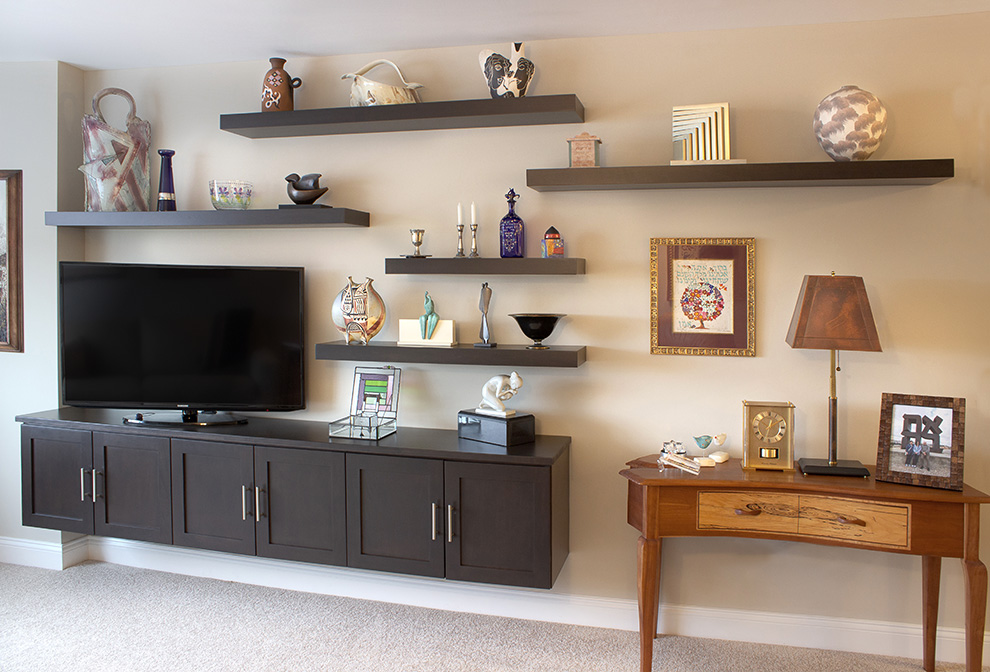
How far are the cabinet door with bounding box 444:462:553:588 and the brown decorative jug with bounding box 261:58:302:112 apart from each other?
1767mm

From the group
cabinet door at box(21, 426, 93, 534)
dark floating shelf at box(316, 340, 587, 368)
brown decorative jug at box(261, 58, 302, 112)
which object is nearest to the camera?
dark floating shelf at box(316, 340, 587, 368)

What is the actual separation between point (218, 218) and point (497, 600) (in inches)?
83.4

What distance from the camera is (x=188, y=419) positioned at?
11.7 feet

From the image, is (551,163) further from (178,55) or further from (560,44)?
(178,55)

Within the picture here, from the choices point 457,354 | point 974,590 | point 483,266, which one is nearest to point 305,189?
point 483,266

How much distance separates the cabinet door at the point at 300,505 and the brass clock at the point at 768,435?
5.31 feet

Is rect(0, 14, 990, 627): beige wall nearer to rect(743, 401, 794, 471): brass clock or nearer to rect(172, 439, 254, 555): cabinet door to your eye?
rect(743, 401, 794, 471): brass clock

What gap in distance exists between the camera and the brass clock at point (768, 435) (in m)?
2.82

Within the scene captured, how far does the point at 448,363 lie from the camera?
10.4 feet

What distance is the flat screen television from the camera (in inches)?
138

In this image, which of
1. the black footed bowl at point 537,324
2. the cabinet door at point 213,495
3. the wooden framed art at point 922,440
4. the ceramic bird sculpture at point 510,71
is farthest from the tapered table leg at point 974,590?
the cabinet door at point 213,495

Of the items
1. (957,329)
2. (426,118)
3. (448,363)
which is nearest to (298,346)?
(448,363)

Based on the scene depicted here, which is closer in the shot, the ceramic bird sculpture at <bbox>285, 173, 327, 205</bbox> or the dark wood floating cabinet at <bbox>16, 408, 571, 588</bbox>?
the dark wood floating cabinet at <bbox>16, 408, 571, 588</bbox>

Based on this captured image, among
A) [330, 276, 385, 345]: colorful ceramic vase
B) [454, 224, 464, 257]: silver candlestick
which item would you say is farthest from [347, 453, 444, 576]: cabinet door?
[454, 224, 464, 257]: silver candlestick
